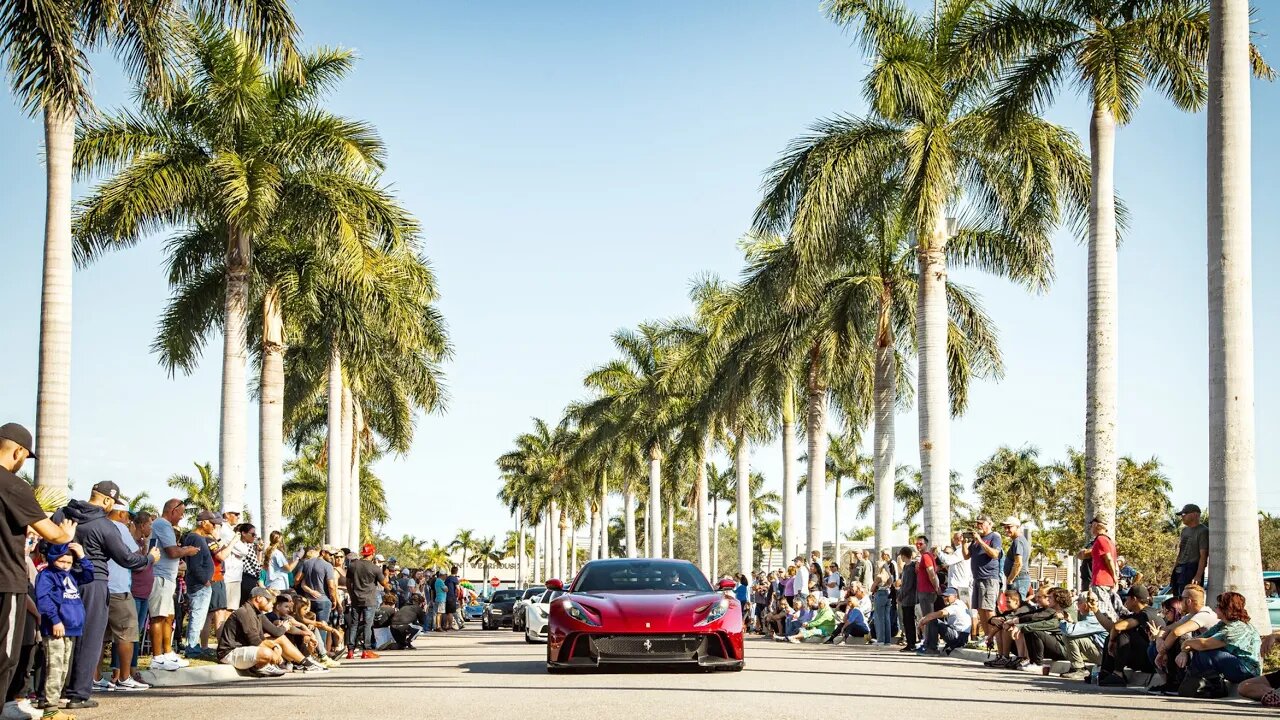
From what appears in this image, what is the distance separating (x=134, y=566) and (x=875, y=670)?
907 cm

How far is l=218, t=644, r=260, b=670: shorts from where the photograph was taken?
54.1 feet

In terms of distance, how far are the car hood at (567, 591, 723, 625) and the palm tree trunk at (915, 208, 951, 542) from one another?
1306 cm

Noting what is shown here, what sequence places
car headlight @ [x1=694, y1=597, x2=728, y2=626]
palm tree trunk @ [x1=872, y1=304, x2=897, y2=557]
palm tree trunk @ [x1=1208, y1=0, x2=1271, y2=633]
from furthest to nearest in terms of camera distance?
palm tree trunk @ [x1=872, y1=304, x2=897, y2=557]
car headlight @ [x1=694, y1=597, x2=728, y2=626]
palm tree trunk @ [x1=1208, y1=0, x2=1271, y2=633]

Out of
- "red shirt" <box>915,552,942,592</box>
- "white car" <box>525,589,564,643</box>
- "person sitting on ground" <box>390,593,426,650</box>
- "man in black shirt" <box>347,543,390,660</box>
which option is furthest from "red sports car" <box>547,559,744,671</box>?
"white car" <box>525,589,564,643</box>

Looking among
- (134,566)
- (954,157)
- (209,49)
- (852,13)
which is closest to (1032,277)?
(954,157)

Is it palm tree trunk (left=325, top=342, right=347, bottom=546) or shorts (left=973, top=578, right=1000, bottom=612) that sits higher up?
palm tree trunk (left=325, top=342, right=347, bottom=546)

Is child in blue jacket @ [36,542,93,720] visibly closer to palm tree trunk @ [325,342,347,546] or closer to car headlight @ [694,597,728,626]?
car headlight @ [694,597,728,626]

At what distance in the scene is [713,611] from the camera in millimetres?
15422

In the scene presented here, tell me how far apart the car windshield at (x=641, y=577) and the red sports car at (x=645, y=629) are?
0.98ft

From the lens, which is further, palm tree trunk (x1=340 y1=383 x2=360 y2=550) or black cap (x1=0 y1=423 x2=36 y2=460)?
A: palm tree trunk (x1=340 y1=383 x2=360 y2=550)

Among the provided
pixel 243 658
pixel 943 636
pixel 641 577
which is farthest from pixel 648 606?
pixel 943 636

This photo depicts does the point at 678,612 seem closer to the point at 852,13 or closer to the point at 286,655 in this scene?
the point at 286,655

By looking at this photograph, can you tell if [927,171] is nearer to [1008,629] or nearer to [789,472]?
[1008,629]

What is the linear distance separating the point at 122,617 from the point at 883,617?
15411 mm
